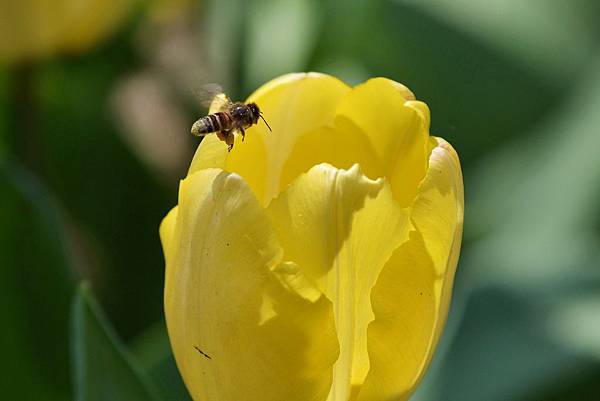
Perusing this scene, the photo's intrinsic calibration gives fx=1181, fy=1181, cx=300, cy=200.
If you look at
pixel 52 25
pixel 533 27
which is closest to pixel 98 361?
pixel 52 25

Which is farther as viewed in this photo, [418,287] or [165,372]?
[165,372]

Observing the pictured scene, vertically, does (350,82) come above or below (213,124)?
below

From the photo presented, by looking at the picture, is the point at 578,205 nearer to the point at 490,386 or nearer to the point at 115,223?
A: the point at 490,386

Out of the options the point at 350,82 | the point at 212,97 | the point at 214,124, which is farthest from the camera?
the point at 350,82

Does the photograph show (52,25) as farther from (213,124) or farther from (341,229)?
(341,229)

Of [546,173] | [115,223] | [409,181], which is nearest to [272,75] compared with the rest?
[115,223]

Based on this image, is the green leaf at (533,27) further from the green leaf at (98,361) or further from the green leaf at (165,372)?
the green leaf at (98,361)

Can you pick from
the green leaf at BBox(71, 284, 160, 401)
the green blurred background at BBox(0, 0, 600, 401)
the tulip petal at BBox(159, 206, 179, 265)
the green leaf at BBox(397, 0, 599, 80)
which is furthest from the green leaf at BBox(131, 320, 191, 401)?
A: the green leaf at BBox(397, 0, 599, 80)

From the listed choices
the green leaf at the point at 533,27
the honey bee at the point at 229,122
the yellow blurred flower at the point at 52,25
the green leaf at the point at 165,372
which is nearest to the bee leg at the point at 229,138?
the honey bee at the point at 229,122
